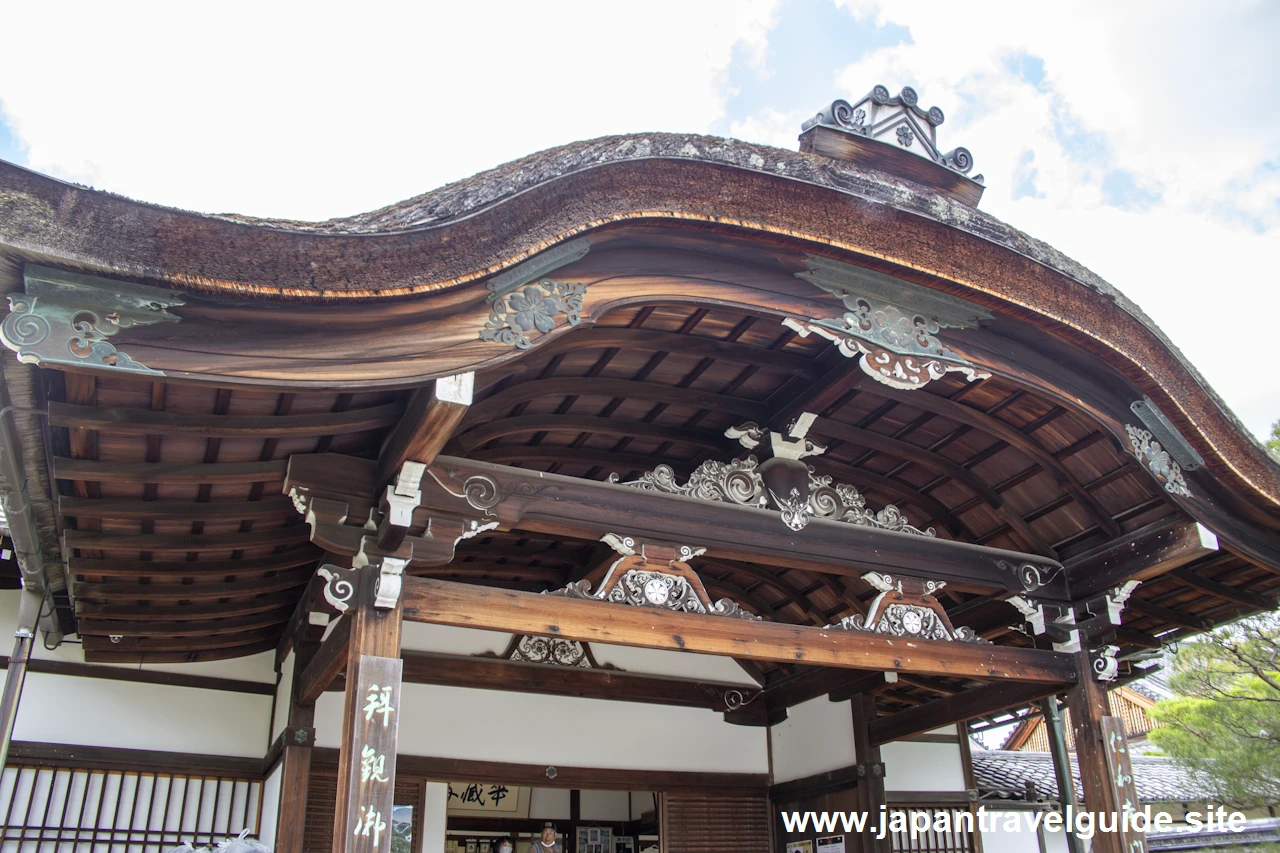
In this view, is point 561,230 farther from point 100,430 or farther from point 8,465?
point 8,465

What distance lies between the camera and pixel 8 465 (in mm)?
4117

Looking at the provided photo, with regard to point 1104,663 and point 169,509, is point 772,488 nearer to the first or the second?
point 1104,663

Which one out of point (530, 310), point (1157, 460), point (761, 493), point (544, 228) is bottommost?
point (761, 493)

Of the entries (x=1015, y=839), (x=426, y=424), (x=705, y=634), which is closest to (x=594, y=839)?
(x=1015, y=839)

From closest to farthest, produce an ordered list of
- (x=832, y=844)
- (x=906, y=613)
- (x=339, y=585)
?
1. (x=339, y=585)
2. (x=906, y=613)
3. (x=832, y=844)

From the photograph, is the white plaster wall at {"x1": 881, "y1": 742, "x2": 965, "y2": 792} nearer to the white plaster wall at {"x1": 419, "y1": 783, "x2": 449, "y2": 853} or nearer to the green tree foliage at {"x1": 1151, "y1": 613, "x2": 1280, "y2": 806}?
the green tree foliage at {"x1": 1151, "y1": 613, "x2": 1280, "y2": 806}

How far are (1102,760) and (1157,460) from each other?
2.10 meters

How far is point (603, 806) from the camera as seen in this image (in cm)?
1098

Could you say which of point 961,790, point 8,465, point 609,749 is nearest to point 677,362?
point 8,465

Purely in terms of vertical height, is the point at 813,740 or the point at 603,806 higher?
the point at 813,740

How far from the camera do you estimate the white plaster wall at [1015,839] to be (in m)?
9.66

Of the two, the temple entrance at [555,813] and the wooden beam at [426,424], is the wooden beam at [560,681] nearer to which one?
the temple entrance at [555,813]

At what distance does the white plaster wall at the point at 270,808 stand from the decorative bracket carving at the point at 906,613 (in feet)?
13.4

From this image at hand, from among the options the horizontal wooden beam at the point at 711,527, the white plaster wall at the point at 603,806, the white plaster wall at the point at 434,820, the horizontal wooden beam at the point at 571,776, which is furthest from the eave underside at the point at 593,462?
the white plaster wall at the point at 603,806
